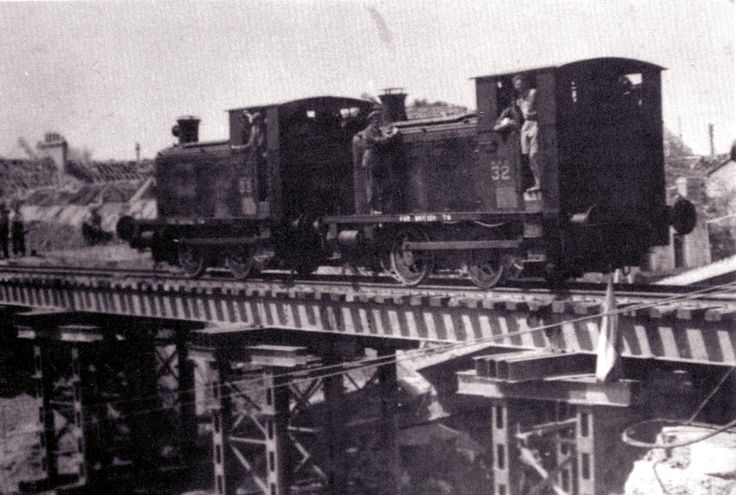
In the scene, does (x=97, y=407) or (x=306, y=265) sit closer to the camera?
Answer: (x=306, y=265)

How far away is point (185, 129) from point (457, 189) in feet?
29.8

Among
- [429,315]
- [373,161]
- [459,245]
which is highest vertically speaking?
[373,161]

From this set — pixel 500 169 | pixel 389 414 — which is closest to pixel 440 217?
pixel 500 169

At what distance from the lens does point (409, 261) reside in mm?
15938

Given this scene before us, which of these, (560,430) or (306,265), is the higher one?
(306,265)

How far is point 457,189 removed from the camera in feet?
52.1

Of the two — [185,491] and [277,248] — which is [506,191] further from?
[185,491]

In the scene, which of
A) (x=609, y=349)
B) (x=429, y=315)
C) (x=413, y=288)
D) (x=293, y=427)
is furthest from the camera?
(x=293, y=427)

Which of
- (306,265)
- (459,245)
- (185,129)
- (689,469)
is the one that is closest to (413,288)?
(459,245)

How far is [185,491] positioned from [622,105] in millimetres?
13707

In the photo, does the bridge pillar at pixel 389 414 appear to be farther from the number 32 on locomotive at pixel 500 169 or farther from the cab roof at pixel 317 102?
the cab roof at pixel 317 102

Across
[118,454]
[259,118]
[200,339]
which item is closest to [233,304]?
[200,339]

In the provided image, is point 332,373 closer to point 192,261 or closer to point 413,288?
point 413,288

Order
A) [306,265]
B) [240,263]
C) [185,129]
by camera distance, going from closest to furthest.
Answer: [306,265] → [240,263] → [185,129]
